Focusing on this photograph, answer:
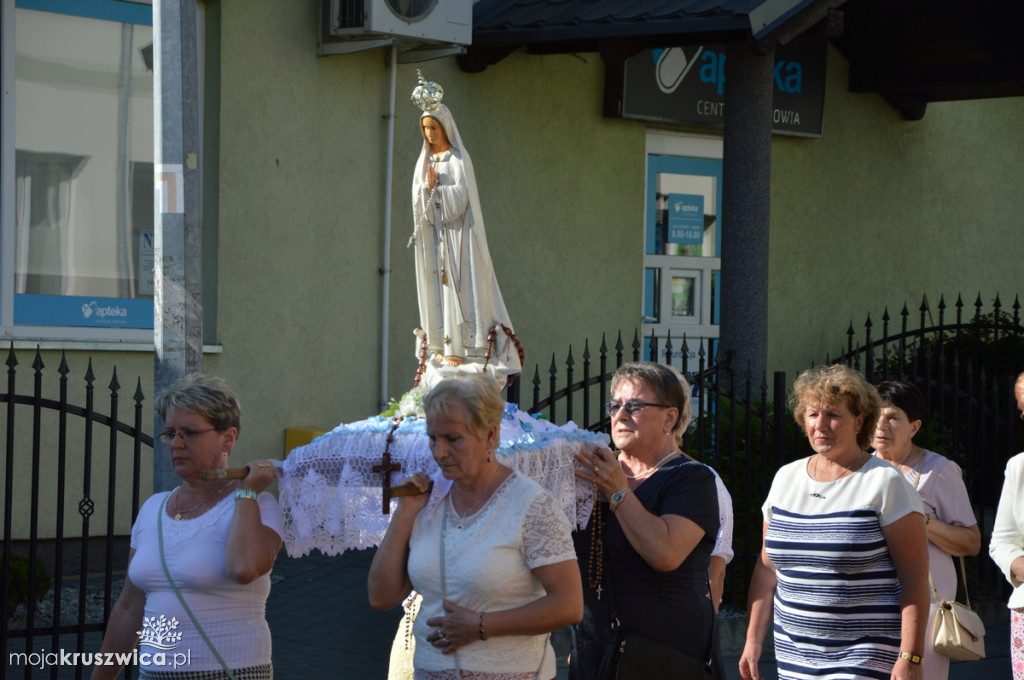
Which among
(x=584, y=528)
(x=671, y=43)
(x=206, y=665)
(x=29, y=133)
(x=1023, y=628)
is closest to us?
(x=206, y=665)

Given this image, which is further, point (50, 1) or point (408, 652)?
point (50, 1)

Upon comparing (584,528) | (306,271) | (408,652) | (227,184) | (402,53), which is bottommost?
(408,652)

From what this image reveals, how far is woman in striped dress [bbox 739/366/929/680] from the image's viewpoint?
3717 mm

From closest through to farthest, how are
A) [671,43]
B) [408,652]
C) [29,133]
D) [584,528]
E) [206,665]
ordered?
1. [206,665]
2. [584,528]
3. [408,652]
4. [29,133]
5. [671,43]

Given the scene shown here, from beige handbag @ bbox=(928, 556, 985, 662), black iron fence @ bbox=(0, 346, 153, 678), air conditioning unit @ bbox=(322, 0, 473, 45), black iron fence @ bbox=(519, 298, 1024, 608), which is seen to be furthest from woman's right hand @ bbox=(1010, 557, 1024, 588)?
air conditioning unit @ bbox=(322, 0, 473, 45)

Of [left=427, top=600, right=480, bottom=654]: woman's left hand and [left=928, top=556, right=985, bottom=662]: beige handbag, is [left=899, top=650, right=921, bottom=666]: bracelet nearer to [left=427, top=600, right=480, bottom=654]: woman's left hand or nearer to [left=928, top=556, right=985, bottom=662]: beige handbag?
[left=928, top=556, right=985, bottom=662]: beige handbag

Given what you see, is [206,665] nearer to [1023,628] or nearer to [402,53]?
[1023,628]

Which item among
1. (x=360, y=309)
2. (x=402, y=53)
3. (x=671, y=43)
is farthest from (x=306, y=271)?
(x=671, y=43)

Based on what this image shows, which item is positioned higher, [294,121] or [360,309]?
[294,121]

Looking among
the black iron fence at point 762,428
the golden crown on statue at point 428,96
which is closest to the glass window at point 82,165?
the black iron fence at point 762,428

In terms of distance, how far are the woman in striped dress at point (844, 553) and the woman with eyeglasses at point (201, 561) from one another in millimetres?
1578

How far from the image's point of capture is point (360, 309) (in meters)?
9.75

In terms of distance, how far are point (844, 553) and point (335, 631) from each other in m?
3.88

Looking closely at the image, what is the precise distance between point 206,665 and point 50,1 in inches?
258
